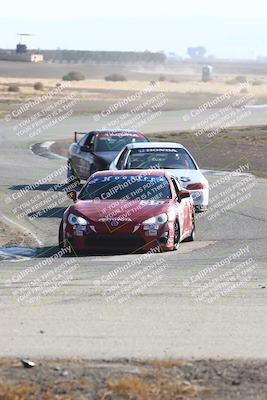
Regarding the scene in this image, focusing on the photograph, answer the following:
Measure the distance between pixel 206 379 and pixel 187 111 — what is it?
59936mm

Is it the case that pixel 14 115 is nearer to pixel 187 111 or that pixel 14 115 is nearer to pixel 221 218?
pixel 187 111

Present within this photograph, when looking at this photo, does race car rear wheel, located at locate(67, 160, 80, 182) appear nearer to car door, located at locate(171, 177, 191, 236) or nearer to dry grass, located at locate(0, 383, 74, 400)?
car door, located at locate(171, 177, 191, 236)

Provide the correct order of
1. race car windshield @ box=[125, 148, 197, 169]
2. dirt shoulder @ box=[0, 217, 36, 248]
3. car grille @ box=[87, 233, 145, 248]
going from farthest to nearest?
race car windshield @ box=[125, 148, 197, 169], dirt shoulder @ box=[0, 217, 36, 248], car grille @ box=[87, 233, 145, 248]

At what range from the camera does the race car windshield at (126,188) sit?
1691cm

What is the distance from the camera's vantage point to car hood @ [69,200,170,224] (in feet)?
52.3

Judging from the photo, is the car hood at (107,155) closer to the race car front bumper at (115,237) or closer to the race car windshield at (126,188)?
the race car windshield at (126,188)

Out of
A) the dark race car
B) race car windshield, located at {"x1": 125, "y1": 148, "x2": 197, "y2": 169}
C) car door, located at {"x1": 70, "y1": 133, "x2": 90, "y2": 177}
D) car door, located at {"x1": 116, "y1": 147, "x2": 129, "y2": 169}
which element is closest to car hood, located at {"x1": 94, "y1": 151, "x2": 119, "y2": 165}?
the dark race car

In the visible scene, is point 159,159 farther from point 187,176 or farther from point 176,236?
point 176,236

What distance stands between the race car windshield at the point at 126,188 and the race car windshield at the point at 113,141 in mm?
8287

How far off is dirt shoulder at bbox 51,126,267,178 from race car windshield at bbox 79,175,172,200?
13031mm

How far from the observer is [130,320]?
32.4 ft
